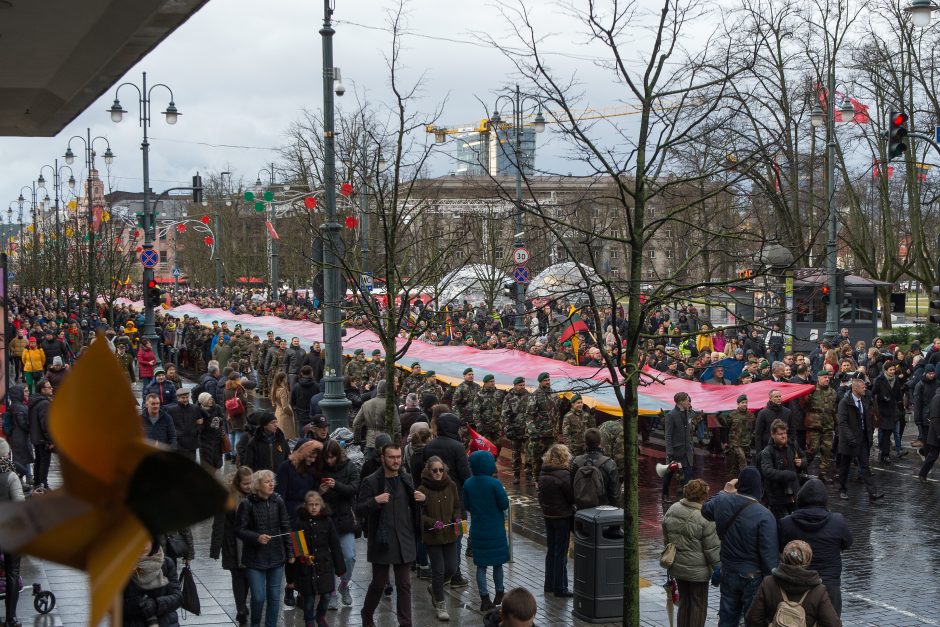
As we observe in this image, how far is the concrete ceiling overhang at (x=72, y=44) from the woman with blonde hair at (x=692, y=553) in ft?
18.0

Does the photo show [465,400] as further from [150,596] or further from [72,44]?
[72,44]

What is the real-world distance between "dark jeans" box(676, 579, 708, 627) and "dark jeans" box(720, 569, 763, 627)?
0.17 meters

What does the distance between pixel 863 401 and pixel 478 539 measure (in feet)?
29.5

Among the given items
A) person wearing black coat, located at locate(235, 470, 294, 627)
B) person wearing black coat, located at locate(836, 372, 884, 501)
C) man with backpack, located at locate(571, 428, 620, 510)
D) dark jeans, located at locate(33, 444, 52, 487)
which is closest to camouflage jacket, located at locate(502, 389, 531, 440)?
person wearing black coat, located at locate(836, 372, 884, 501)

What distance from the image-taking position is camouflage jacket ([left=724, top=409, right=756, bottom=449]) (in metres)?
16.0

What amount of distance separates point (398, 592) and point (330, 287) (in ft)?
21.9

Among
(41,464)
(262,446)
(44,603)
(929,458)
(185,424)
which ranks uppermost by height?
(262,446)

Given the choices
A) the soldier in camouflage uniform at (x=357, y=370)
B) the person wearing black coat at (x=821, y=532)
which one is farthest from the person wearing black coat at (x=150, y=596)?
the soldier in camouflage uniform at (x=357, y=370)

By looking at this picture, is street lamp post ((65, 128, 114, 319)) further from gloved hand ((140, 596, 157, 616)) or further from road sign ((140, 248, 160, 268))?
gloved hand ((140, 596, 157, 616))

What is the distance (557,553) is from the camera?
1090 centimetres

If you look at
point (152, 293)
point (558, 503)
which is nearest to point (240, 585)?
point (558, 503)

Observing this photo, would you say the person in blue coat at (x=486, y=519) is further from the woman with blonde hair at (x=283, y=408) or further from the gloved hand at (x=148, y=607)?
the woman with blonde hair at (x=283, y=408)

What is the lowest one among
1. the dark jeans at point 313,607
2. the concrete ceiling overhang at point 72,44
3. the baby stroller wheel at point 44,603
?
the baby stroller wheel at point 44,603

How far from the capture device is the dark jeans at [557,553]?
10852 mm
